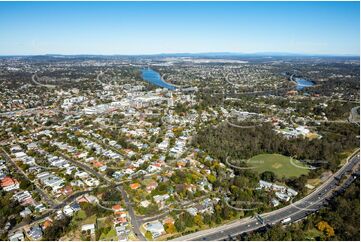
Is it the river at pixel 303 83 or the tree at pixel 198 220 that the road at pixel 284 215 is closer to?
the tree at pixel 198 220

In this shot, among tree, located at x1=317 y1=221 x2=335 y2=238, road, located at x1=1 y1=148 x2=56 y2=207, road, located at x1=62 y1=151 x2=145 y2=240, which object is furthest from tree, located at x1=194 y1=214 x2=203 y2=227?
road, located at x1=1 y1=148 x2=56 y2=207

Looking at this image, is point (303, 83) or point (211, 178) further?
point (303, 83)

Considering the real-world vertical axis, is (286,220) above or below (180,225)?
below

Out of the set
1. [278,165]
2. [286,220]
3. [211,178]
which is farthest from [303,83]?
[286,220]

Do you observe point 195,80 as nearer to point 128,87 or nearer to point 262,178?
point 128,87

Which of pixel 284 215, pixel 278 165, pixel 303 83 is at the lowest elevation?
pixel 284 215

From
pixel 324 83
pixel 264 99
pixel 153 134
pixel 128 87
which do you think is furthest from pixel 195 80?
pixel 153 134

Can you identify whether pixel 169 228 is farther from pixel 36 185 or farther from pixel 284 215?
pixel 36 185
